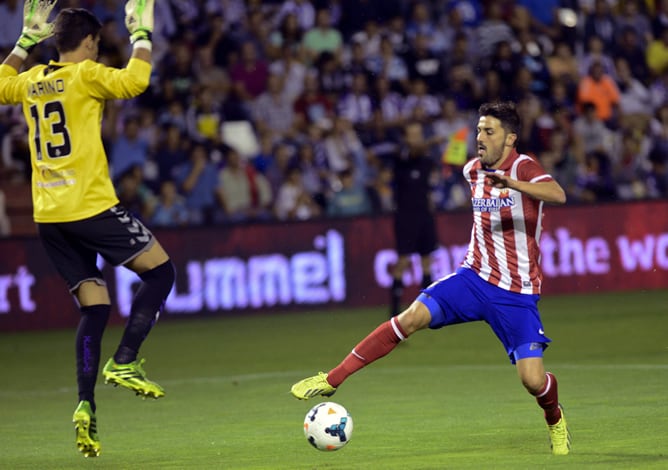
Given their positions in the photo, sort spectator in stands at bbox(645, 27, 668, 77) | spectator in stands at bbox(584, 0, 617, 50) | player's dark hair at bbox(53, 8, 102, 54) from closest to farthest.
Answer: player's dark hair at bbox(53, 8, 102, 54)
spectator in stands at bbox(645, 27, 668, 77)
spectator in stands at bbox(584, 0, 617, 50)

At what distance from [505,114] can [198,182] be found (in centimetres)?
1094

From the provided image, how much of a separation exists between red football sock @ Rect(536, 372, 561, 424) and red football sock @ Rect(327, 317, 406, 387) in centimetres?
91

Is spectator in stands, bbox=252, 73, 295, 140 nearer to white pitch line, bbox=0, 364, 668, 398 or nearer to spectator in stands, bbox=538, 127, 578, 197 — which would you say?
spectator in stands, bbox=538, 127, 578, 197

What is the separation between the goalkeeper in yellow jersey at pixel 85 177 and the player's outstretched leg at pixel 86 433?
19cm

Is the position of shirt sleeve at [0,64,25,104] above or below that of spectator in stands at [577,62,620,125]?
above

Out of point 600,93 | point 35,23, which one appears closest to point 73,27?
point 35,23

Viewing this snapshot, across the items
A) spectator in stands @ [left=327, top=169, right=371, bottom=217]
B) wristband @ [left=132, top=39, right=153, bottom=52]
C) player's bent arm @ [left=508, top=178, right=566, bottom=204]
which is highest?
wristband @ [left=132, top=39, right=153, bottom=52]

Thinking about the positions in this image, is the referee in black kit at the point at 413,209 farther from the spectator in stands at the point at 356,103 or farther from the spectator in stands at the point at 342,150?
the spectator in stands at the point at 356,103

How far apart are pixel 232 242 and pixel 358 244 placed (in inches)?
67.6

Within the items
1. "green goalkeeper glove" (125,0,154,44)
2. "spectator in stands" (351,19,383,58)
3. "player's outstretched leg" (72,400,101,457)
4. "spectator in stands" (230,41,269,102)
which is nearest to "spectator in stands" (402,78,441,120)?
"spectator in stands" (351,19,383,58)

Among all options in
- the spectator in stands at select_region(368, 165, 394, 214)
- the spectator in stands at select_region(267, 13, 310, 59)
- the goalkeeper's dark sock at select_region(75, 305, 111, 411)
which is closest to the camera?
the goalkeeper's dark sock at select_region(75, 305, 111, 411)

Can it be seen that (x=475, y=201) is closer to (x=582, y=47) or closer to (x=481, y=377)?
(x=481, y=377)

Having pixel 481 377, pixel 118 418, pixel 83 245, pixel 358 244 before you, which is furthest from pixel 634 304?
pixel 83 245

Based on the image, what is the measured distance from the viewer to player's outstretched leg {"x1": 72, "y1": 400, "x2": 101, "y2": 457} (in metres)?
7.53
